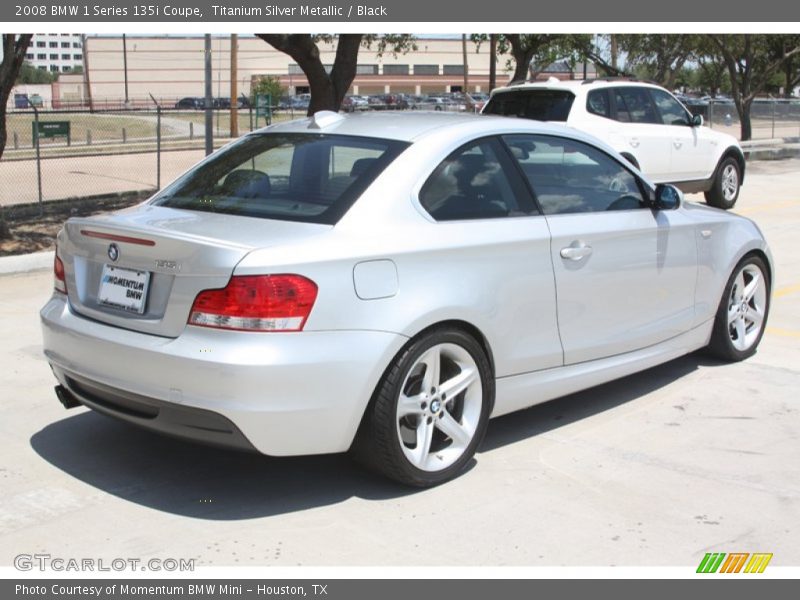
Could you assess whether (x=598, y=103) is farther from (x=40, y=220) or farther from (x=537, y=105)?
(x=40, y=220)

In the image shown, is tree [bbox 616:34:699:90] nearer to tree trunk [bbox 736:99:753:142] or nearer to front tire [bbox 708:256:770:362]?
tree trunk [bbox 736:99:753:142]

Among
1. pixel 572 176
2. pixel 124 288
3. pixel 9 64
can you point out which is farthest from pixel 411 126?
pixel 9 64

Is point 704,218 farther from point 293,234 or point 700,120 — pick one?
point 700,120

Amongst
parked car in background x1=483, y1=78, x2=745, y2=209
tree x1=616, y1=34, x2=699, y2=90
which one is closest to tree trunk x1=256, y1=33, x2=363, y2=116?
parked car in background x1=483, y1=78, x2=745, y2=209

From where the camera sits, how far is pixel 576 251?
534cm

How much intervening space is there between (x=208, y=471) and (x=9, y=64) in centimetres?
795

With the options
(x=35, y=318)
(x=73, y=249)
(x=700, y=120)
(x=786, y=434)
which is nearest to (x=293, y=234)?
(x=73, y=249)

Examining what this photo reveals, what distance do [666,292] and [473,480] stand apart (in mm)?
1851

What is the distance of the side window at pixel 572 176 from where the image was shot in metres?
5.40

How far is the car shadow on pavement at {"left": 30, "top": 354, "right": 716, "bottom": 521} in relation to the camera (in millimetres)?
4590

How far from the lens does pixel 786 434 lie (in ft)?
18.3

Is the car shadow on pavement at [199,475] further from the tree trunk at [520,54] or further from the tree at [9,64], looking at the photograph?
the tree trunk at [520,54]

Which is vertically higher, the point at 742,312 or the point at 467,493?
the point at 742,312

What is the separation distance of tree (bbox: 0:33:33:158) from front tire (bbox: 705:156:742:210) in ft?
31.2
